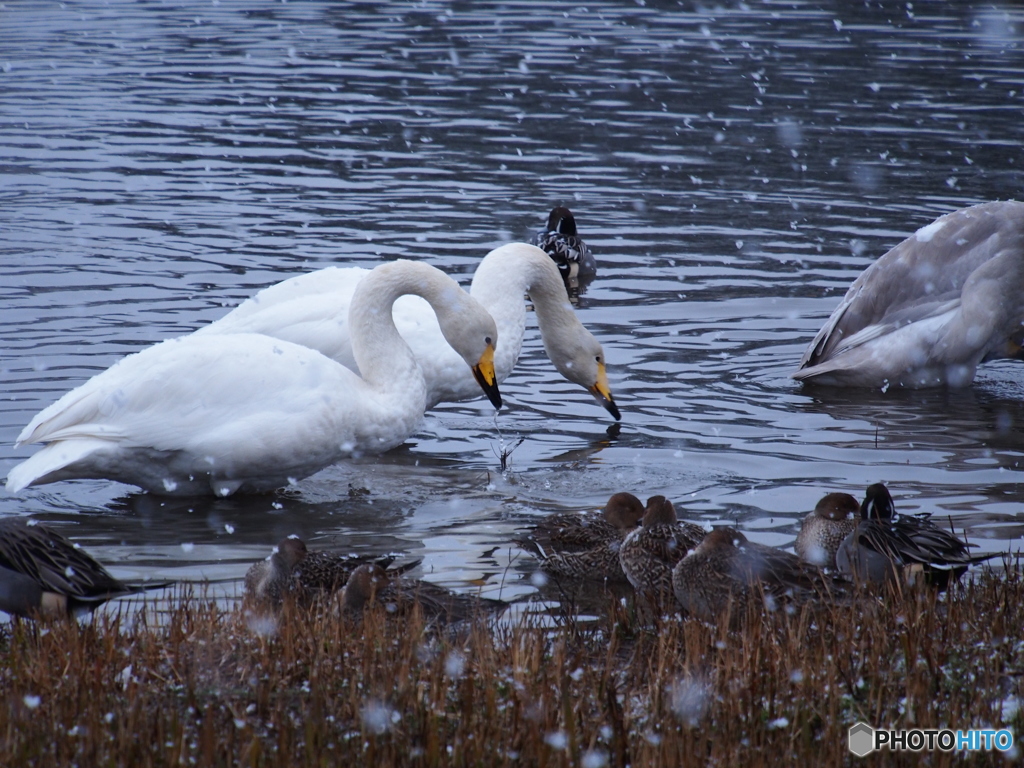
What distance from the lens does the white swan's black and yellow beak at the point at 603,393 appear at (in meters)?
9.52

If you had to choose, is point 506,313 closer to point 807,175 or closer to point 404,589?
point 404,589

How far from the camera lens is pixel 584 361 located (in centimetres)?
963

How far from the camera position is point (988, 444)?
9.02 m

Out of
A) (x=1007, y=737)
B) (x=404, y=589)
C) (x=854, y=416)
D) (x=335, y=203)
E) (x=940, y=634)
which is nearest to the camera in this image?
(x=1007, y=737)

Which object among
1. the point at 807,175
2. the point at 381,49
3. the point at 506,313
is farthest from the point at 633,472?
the point at 381,49

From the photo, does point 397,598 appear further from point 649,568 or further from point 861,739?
point 861,739

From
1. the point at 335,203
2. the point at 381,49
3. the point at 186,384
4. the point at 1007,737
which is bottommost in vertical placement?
the point at 1007,737

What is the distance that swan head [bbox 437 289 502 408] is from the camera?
337 inches

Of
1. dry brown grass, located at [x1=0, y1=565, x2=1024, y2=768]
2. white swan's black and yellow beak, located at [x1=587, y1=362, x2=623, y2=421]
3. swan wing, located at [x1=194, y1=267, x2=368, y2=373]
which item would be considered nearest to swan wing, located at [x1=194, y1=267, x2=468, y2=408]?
swan wing, located at [x1=194, y1=267, x2=368, y2=373]

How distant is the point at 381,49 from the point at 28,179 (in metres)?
13.2

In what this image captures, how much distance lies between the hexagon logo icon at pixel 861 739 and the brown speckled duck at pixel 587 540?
2.47 metres

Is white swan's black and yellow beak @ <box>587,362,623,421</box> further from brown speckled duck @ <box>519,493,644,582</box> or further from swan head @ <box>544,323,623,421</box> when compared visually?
brown speckled duck @ <box>519,493,644,582</box>

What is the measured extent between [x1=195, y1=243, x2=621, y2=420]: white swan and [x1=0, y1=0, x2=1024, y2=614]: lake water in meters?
0.41

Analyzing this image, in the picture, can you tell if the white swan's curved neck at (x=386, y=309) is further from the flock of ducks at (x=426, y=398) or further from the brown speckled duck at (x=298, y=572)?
the brown speckled duck at (x=298, y=572)
